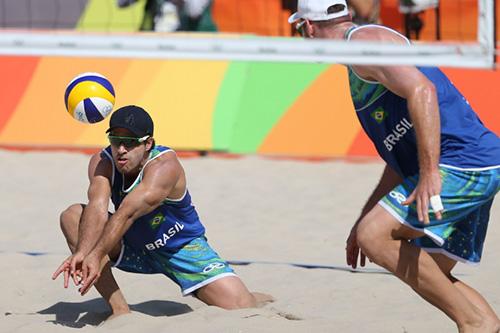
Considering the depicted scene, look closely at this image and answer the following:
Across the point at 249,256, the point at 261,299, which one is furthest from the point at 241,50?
the point at 249,256

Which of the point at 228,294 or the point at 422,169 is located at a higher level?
the point at 422,169

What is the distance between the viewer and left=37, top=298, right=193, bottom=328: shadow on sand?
15.1 feet

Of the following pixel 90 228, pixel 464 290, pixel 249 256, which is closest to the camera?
pixel 464 290

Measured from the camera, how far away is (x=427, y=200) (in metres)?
3.61

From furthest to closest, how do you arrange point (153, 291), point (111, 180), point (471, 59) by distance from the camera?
point (153, 291) → point (111, 180) → point (471, 59)

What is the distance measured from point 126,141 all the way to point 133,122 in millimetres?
92

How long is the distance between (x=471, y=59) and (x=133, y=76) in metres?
5.06

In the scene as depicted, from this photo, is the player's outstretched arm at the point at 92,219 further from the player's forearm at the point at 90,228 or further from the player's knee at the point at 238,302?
the player's knee at the point at 238,302

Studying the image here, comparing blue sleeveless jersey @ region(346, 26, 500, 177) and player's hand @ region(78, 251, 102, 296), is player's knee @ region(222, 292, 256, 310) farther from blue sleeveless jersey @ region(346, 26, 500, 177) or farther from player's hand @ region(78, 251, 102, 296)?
blue sleeveless jersey @ region(346, 26, 500, 177)

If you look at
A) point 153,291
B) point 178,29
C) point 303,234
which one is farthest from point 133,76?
point 153,291

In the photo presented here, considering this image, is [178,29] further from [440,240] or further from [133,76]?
[440,240]

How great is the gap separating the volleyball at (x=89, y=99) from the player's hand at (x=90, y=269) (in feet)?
2.78

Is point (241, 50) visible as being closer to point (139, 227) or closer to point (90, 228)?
point (90, 228)

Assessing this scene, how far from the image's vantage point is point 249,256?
5684 mm
